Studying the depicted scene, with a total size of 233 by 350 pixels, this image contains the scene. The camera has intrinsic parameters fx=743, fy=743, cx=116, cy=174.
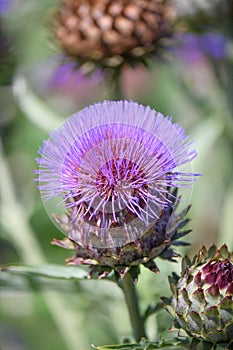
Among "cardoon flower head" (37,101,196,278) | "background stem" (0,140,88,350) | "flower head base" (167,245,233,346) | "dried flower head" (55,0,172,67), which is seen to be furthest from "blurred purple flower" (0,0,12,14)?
"flower head base" (167,245,233,346)

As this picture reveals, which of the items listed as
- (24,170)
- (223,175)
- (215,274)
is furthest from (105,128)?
(24,170)

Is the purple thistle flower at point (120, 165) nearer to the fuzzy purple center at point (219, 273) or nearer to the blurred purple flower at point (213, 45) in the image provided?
the fuzzy purple center at point (219, 273)

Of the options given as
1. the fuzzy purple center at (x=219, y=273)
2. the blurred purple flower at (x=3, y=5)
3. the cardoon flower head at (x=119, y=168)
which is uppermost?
the blurred purple flower at (x=3, y=5)

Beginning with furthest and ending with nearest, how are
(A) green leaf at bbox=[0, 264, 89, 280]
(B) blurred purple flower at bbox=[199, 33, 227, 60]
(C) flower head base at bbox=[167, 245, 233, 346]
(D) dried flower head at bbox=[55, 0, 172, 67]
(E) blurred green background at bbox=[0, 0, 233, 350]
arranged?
(B) blurred purple flower at bbox=[199, 33, 227, 60], (D) dried flower head at bbox=[55, 0, 172, 67], (E) blurred green background at bbox=[0, 0, 233, 350], (A) green leaf at bbox=[0, 264, 89, 280], (C) flower head base at bbox=[167, 245, 233, 346]

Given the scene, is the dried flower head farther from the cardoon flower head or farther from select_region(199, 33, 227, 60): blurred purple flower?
the cardoon flower head

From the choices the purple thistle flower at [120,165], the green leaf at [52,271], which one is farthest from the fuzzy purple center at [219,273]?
the green leaf at [52,271]

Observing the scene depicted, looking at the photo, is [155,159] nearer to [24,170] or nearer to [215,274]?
[215,274]

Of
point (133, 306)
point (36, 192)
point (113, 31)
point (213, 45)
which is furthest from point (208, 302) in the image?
point (36, 192)
